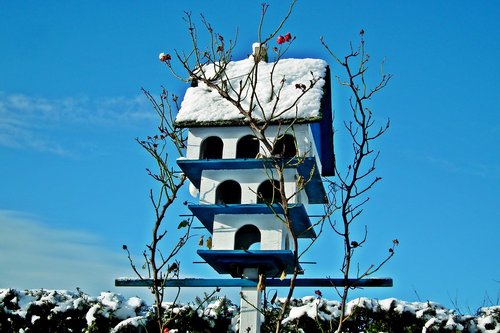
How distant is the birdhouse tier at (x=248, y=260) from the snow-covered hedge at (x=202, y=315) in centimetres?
41

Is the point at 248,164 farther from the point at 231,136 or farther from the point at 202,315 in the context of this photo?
the point at 202,315

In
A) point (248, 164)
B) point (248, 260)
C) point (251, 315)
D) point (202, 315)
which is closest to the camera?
point (251, 315)

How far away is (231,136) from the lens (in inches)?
241

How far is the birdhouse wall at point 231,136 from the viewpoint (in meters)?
5.90

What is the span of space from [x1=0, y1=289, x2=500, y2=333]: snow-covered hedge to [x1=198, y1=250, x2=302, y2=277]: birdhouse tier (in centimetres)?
41

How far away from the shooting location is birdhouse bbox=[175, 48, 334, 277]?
18.9 ft

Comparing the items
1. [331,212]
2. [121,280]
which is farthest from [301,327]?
[331,212]

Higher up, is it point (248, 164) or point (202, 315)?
point (248, 164)

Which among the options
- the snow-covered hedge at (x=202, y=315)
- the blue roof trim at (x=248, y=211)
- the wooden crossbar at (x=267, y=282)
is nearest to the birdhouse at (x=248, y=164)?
the blue roof trim at (x=248, y=211)

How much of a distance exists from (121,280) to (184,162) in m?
1.19

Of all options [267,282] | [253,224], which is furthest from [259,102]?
[267,282]

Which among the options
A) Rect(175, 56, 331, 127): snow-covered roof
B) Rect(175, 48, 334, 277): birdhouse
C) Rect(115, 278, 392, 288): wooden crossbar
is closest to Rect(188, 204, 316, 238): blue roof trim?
Rect(175, 48, 334, 277): birdhouse

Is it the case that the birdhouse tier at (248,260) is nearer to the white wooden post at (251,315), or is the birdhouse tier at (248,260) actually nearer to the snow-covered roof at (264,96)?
the white wooden post at (251,315)

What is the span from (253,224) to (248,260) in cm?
31
